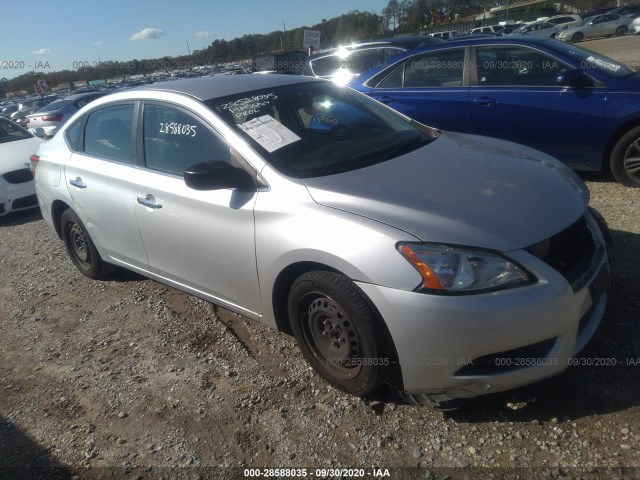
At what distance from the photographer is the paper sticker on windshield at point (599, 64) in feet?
16.5

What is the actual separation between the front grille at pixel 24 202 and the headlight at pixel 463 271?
682cm

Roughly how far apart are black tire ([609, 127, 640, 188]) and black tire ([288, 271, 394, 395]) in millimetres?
3742

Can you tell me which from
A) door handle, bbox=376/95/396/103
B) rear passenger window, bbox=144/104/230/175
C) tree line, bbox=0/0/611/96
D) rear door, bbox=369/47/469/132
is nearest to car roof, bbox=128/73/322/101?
rear passenger window, bbox=144/104/230/175

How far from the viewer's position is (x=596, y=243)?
2.66 metres

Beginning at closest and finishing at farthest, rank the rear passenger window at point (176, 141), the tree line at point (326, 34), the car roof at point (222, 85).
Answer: the rear passenger window at point (176, 141)
the car roof at point (222, 85)
the tree line at point (326, 34)

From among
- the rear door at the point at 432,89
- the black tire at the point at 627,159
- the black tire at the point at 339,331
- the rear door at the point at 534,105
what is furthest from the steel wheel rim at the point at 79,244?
the black tire at the point at 627,159

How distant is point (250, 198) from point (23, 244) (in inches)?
181

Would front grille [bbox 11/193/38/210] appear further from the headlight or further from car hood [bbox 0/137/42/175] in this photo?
the headlight

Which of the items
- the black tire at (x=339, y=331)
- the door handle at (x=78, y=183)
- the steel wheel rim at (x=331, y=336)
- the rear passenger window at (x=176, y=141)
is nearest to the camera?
the black tire at (x=339, y=331)

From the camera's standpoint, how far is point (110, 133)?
3.99m

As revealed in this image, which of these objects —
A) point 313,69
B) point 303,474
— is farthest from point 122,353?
point 313,69

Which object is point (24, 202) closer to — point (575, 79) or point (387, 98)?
point (387, 98)

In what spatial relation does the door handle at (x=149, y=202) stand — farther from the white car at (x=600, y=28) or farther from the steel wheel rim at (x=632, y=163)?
the white car at (x=600, y=28)

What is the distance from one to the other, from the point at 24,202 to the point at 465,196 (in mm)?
6998
